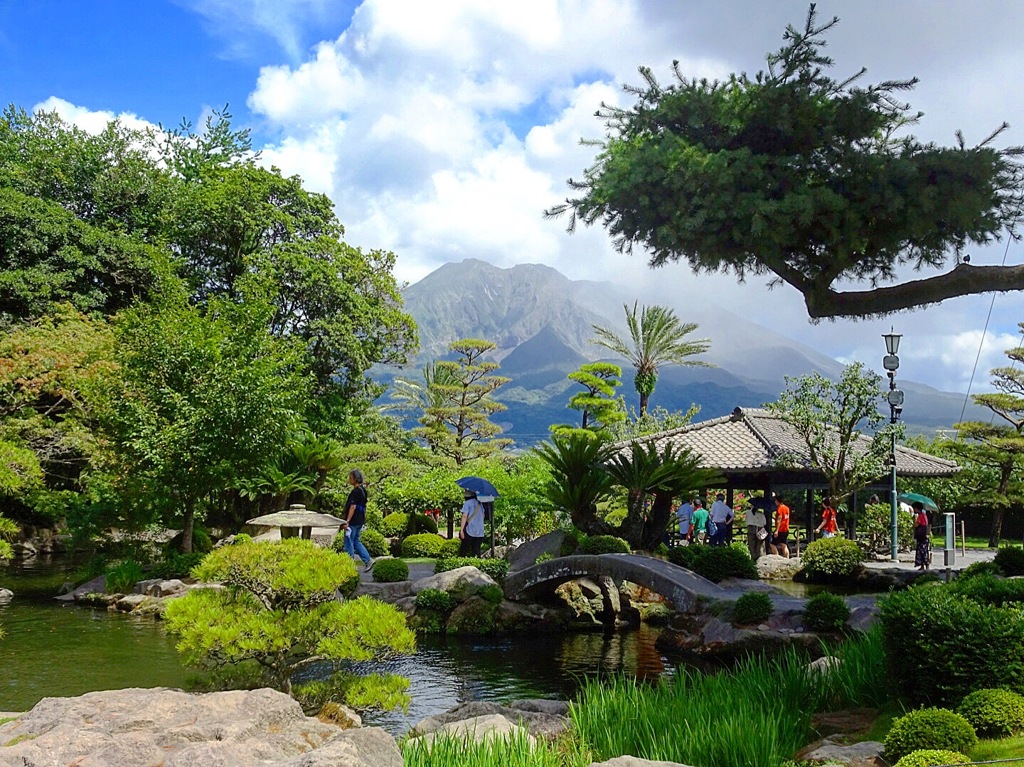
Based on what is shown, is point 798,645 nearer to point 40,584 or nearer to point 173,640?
point 173,640

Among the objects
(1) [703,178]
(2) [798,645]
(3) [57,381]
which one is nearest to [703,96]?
(1) [703,178]

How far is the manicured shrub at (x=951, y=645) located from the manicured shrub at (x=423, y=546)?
14.9 metres

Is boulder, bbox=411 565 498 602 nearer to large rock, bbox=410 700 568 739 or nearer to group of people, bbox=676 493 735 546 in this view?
large rock, bbox=410 700 568 739

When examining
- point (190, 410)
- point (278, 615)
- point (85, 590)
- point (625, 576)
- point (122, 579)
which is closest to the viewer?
point (278, 615)

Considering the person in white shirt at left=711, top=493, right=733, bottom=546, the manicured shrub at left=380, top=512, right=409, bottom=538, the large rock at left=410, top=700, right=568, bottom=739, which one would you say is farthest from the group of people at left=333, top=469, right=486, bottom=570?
the person in white shirt at left=711, top=493, right=733, bottom=546

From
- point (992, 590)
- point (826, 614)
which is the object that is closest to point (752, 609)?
point (826, 614)

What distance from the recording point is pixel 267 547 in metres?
8.65

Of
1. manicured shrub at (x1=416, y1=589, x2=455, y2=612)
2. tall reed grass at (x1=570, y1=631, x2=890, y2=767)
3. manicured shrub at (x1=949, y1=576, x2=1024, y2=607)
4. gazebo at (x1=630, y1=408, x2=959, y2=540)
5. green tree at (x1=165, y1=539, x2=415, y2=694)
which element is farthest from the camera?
gazebo at (x1=630, y1=408, x2=959, y2=540)

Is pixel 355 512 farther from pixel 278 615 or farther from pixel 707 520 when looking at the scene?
pixel 707 520

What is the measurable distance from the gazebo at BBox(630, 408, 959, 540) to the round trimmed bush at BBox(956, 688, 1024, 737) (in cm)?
1544

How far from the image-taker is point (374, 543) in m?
20.2

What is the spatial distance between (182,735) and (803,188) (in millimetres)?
5867

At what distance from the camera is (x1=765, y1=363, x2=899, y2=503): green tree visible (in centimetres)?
2231

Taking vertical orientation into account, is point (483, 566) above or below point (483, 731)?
above
